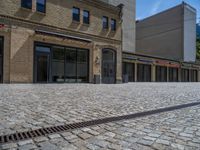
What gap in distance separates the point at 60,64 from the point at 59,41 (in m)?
2.09

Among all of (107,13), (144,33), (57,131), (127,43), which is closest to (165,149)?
(57,131)

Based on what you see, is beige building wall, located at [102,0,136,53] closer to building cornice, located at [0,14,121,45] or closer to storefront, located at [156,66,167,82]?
storefront, located at [156,66,167,82]

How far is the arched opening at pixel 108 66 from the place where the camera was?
23.5 m

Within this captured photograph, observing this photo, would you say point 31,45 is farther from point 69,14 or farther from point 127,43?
point 127,43

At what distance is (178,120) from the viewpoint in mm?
5172

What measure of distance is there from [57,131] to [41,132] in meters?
0.30

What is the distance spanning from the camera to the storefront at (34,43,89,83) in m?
18.1

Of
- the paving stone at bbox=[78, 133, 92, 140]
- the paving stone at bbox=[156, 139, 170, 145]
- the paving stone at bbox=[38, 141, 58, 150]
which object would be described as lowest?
the paving stone at bbox=[156, 139, 170, 145]

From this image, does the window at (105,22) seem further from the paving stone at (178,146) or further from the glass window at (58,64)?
the paving stone at (178,146)

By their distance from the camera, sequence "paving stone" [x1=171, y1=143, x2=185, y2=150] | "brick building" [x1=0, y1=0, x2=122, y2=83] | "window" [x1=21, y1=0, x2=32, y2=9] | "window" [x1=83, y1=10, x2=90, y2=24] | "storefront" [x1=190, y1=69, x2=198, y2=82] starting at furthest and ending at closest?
"storefront" [x1=190, y1=69, x2=198, y2=82] < "window" [x1=83, y1=10, x2=90, y2=24] < "window" [x1=21, y1=0, x2=32, y2=9] < "brick building" [x1=0, y1=0, x2=122, y2=83] < "paving stone" [x1=171, y1=143, x2=185, y2=150]

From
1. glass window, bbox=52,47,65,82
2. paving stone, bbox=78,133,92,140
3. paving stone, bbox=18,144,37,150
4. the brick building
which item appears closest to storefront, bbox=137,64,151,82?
the brick building

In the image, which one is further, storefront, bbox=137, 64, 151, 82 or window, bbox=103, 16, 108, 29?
storefront, bbox=137, 64, 151, 82

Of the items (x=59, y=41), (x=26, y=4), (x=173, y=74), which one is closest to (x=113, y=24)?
(x=59, y=41)

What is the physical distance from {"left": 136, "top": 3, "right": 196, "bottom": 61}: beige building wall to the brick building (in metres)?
21.1
